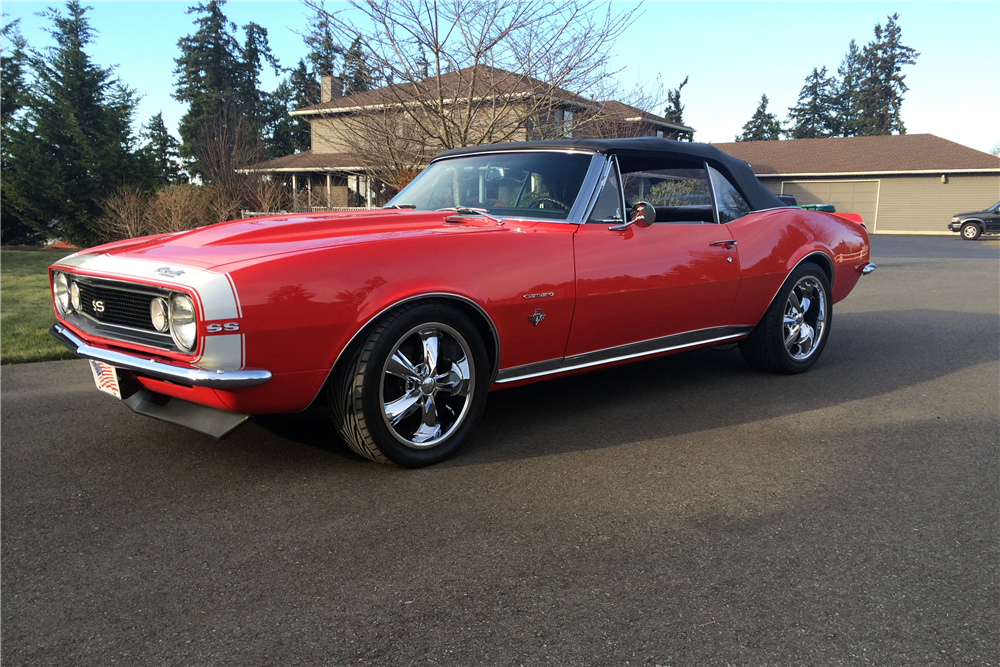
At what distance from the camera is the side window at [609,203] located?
433 centimetres

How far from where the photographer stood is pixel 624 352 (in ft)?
14.7

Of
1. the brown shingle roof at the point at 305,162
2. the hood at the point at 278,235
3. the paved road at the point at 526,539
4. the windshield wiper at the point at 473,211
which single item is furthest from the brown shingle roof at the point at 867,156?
the hood at the point at 278,235

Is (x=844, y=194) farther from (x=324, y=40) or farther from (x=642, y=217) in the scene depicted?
(x=642, y=217)

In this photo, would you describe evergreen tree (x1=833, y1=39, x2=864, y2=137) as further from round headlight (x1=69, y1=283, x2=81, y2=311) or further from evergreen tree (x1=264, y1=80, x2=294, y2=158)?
round headlight (x1=69, y1=283, x2=81, y2=311)

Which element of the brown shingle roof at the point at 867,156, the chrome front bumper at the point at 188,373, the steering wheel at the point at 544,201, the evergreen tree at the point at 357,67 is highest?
the brown shingle roof at the point at 867,156

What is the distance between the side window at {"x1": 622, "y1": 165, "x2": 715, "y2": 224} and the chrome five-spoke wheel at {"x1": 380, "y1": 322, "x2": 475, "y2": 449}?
1.78 meters

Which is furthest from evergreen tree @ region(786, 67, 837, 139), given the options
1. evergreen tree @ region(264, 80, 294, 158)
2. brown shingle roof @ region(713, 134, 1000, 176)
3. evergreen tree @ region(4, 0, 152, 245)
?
evergreen tree @ region(4, 0, 152, 245)

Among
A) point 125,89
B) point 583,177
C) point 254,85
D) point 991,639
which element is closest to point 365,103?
point 583,177

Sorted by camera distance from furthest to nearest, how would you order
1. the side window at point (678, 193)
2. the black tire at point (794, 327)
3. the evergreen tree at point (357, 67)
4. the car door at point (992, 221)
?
the car door at point (992, 221)
the evergreen tree at point (357, 67)
the black tire at point (794, 327)
the side window at point (678, 193)

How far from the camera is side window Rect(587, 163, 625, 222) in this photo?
14.2ft

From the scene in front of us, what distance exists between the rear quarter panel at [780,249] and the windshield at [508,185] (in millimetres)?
1316

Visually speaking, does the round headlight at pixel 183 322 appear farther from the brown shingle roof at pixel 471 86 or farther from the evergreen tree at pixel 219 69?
the evergreen tree at pixel 219 69

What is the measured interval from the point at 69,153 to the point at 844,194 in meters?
35.4

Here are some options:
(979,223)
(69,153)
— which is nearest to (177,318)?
(69,153)
